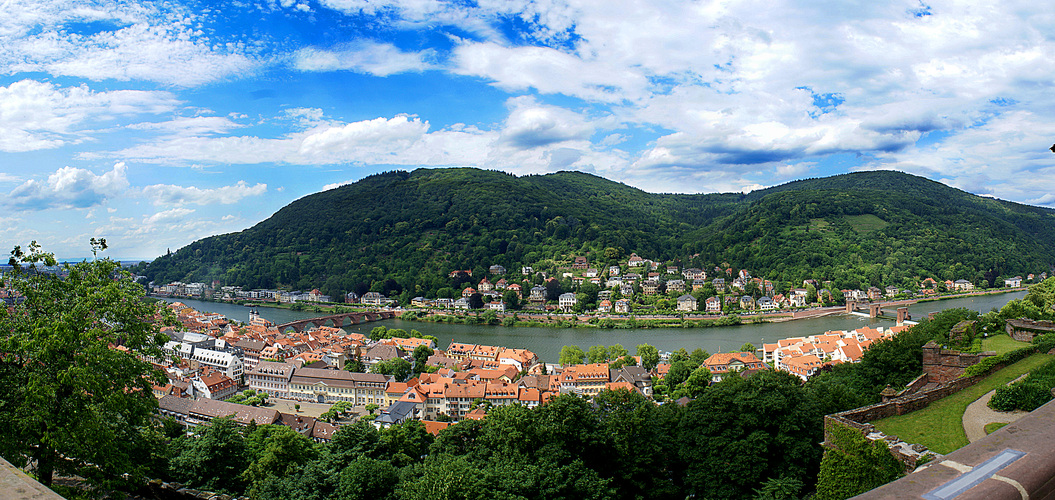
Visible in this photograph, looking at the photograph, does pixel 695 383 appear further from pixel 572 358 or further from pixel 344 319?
pixel 344 319

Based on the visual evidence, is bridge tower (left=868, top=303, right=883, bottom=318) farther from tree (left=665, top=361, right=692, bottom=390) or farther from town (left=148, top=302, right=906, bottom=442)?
tree (left=665, top=361, right=692, bottom=390)

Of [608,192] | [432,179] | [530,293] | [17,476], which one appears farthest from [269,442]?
[608,192]

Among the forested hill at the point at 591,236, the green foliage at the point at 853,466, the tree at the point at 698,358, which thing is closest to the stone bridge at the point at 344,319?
the forested hill at the point at 591,236

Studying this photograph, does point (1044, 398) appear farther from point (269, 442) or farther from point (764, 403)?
point (269, 442)

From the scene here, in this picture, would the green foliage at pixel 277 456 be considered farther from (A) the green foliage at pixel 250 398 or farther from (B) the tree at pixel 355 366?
(B) the tree at pixel 355 366

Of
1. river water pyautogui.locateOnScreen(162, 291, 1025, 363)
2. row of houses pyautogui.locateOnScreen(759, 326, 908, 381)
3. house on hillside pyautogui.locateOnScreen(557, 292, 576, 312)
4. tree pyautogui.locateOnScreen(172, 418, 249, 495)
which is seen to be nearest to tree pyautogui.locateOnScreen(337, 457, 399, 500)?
tree pyautogui.locateOnScreen(172, 418, 249, 495)
